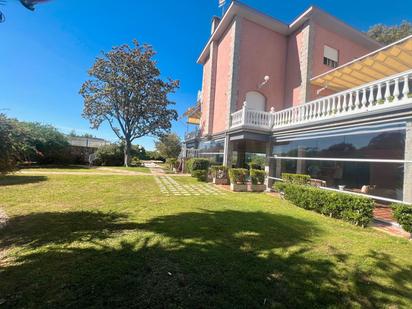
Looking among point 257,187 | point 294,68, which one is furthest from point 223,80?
point 257,187

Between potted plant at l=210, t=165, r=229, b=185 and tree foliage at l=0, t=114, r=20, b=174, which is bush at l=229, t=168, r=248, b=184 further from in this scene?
tree foliage at l=0, t=114, r=20, b=174

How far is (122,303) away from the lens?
2371 mm

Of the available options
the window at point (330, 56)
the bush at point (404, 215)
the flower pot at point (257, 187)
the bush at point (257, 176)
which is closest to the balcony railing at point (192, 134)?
the bush at point (257, 176)

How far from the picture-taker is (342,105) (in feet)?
27.7

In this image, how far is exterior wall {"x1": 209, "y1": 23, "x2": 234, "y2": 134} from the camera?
596 inches

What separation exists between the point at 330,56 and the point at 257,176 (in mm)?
10734

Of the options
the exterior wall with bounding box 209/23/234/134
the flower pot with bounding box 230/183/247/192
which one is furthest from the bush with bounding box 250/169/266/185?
the exterior wall with bounding box 209/23/234/134

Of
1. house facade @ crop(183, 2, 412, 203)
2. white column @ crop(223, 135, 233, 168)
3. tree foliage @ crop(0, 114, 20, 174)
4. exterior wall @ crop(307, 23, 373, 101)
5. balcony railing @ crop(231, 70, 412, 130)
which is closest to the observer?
tree foliage @ crop(0, 114, 20, 174)

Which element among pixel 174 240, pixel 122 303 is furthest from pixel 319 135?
pixel 122 303

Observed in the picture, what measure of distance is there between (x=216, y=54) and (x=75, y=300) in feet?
63.6

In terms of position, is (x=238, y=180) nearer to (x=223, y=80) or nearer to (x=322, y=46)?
(x=223, y=80)

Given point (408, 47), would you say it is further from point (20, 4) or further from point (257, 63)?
point (20, 4)

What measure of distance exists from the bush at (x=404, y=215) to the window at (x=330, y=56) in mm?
12626

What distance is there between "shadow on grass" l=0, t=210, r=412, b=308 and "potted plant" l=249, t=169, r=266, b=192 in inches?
252
